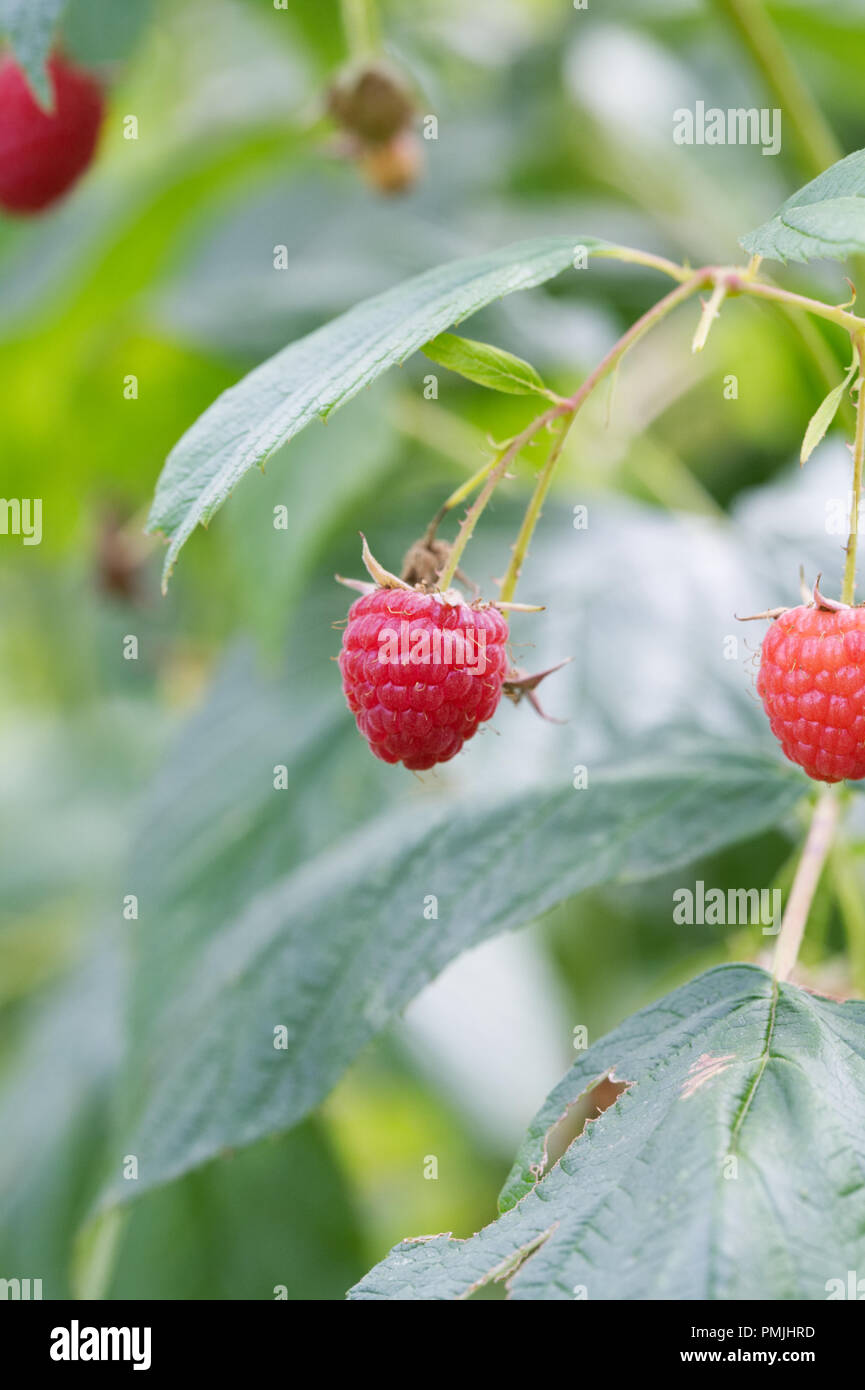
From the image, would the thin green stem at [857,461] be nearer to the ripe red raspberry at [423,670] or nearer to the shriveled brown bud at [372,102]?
the ripe red raspberry at [423,670]

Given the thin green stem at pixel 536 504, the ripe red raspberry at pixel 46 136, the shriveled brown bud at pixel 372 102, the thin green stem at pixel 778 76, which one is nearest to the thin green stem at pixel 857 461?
the thin green stem at pixel 536 504

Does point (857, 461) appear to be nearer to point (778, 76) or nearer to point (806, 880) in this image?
point (806, 880)

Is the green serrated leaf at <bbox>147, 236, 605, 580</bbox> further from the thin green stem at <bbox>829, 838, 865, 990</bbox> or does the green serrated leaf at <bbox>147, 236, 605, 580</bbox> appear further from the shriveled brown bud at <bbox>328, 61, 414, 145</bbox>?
the shriveled brown bud at <bbox>328, 61, 414, 145</bbox>

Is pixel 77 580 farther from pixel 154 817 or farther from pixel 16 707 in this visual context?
pixel 154 817

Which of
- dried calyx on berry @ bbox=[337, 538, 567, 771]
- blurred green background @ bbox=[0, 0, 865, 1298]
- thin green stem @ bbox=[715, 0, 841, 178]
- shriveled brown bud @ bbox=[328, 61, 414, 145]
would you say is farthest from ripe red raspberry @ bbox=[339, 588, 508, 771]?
shriveled brown bud @ bbox=[328, 61, 414, 145]

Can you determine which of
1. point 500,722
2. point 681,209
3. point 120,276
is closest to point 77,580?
point 120,276

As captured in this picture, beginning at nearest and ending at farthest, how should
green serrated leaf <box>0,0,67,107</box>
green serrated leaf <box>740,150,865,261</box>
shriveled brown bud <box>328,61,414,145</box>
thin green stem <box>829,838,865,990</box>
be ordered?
green serrated leaf <box>740,150,865,261</box>
green serrated leaf <box>0,0,67,107</box>
thin green stem <box>829,838,865,990</box>
shriveled brown bud <box>328,61,414,145</box>
